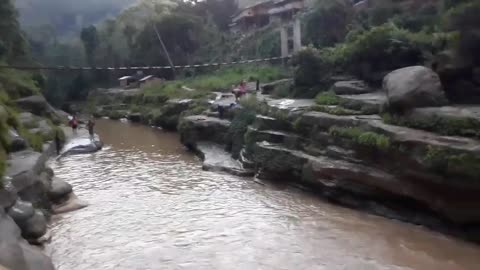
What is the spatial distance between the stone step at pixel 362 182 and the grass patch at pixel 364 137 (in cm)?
62

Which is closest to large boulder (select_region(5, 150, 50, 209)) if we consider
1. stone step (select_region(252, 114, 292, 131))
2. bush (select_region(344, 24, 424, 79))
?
stone step (select_region(252, 114, 292, 131))

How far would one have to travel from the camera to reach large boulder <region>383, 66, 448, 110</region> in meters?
12.5

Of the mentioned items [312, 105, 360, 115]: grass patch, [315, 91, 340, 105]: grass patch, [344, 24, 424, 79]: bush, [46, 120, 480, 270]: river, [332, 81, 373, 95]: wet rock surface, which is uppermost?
[344, 24, 424, 79]: bush

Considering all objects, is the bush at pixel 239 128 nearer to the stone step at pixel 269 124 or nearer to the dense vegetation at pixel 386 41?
the stone step at pixel 269 124

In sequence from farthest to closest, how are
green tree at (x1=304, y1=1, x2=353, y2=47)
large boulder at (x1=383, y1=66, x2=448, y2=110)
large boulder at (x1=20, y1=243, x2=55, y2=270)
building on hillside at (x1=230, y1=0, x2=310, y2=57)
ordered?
building on hillside at (x1=230, y1=0, x2=310, y2=57) < green tree at (x1=304, y1=1, x2=353, y2=47) < large boulder at (x1=383, y1=66, x2=448, y2=110) < large boulder at (x1=20, y1=243, x2=55, y2=270)

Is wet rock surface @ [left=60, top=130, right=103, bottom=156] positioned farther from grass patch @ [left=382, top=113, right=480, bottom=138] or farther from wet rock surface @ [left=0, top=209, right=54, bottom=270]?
grass patch @ [left=382, top=113, right=480, bottom=138]

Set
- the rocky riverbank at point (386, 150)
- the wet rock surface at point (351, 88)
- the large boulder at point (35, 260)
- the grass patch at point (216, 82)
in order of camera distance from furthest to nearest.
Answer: the grass patch at point (216, 82)
the wet rock surface at point (351, 88)
the rocky riverbank at point (386, 150)
the large boulder at point (35, 260)

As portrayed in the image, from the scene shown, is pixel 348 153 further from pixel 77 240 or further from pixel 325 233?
pixel 77 240

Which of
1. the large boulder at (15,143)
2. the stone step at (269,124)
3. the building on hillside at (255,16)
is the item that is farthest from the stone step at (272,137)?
the building on hillside at (255,16)

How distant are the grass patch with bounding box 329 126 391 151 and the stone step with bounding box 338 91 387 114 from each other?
109cm

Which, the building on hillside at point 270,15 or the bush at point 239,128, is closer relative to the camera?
the bush at point 239,128

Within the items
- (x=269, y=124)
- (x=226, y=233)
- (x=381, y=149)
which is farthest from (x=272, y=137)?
(x=226, y=233)

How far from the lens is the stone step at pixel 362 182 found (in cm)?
1077

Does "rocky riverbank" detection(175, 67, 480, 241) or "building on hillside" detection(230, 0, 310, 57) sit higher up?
"building on hillside" detection(230, 0, 310, 57)
